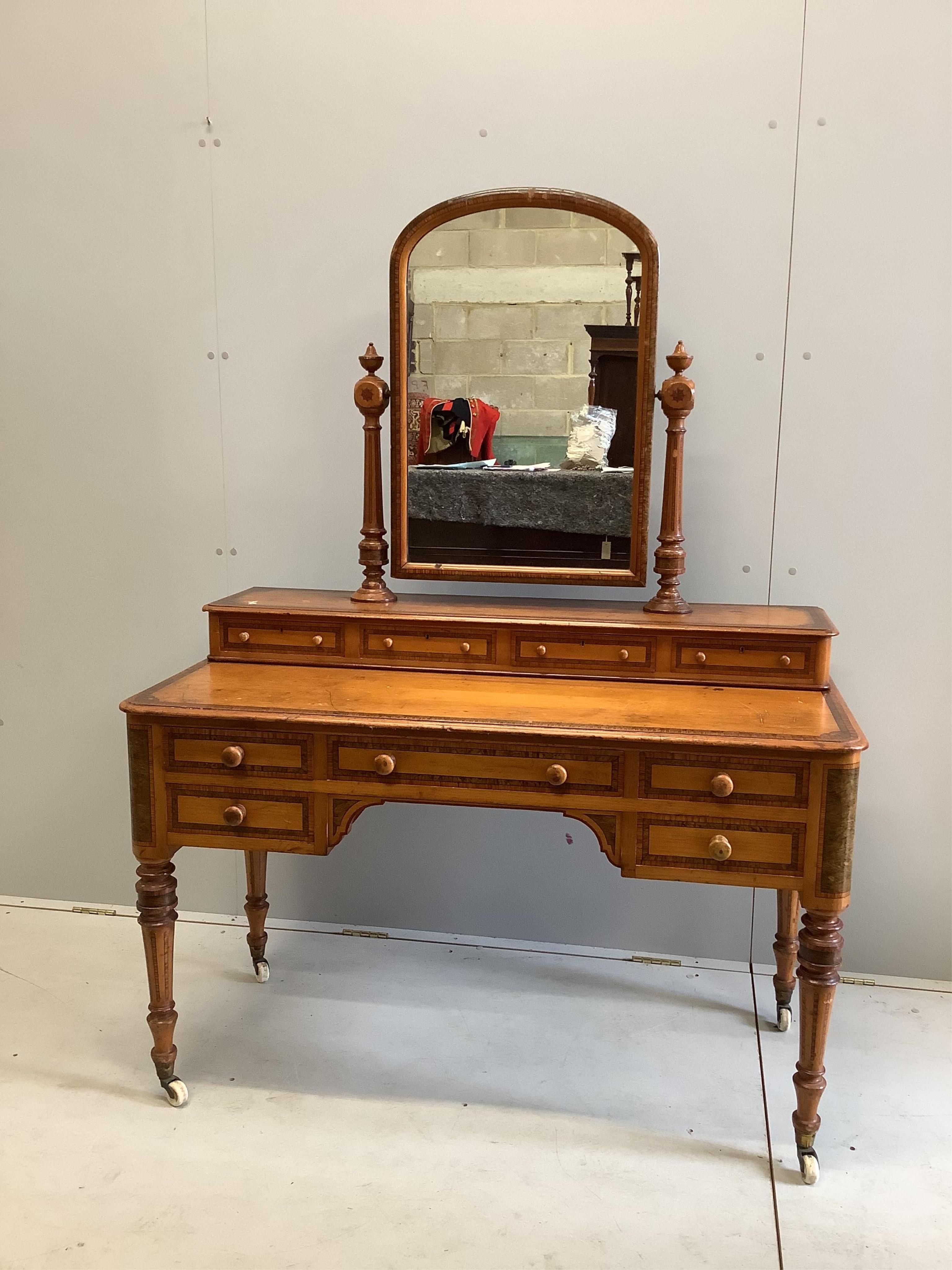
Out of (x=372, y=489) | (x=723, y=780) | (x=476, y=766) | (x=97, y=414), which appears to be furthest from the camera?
(x=97, y=414)

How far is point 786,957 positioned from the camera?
2.65m

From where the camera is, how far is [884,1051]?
8.33ft

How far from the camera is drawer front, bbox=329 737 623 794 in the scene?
2064mm

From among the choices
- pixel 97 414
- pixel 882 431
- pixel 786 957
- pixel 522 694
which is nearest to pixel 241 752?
pixel 522 694

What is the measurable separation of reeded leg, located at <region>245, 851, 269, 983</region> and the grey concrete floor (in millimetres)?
50

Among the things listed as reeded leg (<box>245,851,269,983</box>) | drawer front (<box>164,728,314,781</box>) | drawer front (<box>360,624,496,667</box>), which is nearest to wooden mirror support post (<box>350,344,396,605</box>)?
drawer front (<box>360,624,496,667</box>)

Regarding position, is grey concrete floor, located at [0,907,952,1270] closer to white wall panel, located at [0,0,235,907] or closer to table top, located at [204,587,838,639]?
white wall panel, located at [0,0,235,907]

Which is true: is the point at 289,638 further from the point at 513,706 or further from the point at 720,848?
the point at 720,848

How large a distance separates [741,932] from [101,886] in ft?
6.49

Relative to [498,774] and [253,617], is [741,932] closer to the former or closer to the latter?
[498,774]

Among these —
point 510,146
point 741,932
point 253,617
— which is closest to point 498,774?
point 253,617

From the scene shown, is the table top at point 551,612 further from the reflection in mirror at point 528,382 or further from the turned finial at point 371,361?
the turned finial at point 371,361

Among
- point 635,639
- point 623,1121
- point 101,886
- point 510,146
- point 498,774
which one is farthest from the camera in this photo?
point 101,886

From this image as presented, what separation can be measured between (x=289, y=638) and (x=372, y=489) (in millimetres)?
440
